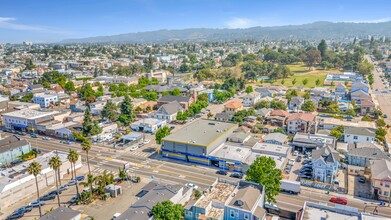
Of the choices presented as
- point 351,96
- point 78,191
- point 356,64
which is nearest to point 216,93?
point 351,96

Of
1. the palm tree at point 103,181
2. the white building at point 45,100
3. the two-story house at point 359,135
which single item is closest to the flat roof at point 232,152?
the palm tree at point 103,181

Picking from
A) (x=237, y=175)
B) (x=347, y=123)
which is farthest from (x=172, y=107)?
(x=347, y=123)

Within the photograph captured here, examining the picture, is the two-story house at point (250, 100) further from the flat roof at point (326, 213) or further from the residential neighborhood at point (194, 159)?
the flat roof at point (326, 213)

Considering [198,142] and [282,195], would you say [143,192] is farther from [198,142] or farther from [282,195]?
[282,195]

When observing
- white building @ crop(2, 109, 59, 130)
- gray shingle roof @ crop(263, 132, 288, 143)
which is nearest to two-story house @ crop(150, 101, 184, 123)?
white building @ crop(2, 109, 59, 130)

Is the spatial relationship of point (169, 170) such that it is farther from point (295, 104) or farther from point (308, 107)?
point (295, 104)
